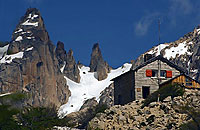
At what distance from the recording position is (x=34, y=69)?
14700cm

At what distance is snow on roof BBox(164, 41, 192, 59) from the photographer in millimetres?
150688

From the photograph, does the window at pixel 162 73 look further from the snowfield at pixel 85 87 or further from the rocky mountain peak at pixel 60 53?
the rocky mountain peak at pixel 60 53

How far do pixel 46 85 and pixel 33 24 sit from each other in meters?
24.5

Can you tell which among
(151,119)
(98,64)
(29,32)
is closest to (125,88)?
(151,119)

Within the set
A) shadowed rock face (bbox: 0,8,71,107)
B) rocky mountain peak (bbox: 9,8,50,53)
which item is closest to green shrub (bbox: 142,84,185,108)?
shadowed rock face (bbox: 0,8,71,107)

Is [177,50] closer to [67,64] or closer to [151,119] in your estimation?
[67,64]

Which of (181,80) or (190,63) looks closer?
(181,80)

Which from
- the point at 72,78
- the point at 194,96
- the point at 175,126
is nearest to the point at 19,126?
the point at 175,126

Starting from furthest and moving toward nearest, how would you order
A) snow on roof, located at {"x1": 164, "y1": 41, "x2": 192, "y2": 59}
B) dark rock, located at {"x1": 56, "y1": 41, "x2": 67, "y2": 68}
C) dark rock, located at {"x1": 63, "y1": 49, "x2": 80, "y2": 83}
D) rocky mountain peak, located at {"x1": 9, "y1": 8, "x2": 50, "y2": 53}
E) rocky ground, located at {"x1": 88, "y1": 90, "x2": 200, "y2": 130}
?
dark rock, located at {"x1": 56, "y1": 41, "x2": 67, "y2": 68} < dark rock, located at {"x1": 63, "y1": 49, "x2": 80, "y2": 83} < rocky mountain peak, located at {"x1": 9, "y1": 8, "x2": 50, "y2": 53} < snow on roof, located at {"x1": 164, "y1": 41, "x2": 192, "y2": 59} < rocky ground, located at {"x1": 88, "y1": 90, "x2": 200, "y2": 130}

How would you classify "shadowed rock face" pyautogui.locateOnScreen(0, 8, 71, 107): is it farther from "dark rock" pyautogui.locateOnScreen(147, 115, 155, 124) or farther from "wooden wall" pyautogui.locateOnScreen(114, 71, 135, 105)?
"dark rock" pyautogui.locateOnScreen(147, 115, 155, 124)

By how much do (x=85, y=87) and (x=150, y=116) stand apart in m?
137

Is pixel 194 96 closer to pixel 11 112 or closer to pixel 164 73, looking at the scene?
pixel 164 73

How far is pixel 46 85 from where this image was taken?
150m

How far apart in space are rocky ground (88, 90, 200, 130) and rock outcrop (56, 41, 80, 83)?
137m
